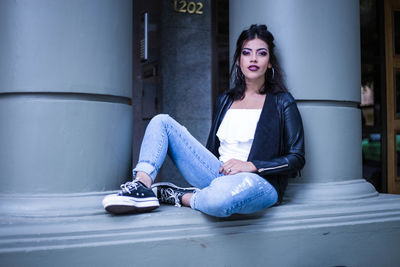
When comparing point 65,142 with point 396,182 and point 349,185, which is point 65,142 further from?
point 396,182

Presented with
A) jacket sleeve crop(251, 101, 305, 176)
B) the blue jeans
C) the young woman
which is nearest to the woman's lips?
the young woman

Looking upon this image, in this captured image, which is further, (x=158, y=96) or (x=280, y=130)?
(x=158, y=96)

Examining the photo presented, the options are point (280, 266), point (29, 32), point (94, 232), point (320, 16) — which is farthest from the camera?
point (320, 16)

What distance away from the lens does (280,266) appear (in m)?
2.75

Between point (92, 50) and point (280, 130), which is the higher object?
point (92, 50)

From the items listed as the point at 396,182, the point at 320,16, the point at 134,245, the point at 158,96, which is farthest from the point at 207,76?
the point at 134,245

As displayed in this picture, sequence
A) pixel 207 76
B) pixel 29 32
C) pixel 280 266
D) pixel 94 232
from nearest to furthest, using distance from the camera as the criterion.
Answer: pixel 94 232
pixel 29 32
pixel 280 266
pixel 207 76

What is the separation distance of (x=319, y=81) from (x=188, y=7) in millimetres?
2674

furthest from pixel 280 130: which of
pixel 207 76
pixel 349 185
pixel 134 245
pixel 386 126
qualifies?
pixel 386 126

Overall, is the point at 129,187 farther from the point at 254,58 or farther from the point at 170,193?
the point at 254,58

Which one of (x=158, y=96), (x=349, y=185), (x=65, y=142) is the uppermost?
(x=158, y=96)

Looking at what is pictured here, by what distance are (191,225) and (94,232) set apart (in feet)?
1.88

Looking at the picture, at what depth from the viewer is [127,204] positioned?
7.89 ft

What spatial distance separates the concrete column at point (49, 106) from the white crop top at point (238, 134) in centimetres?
92
